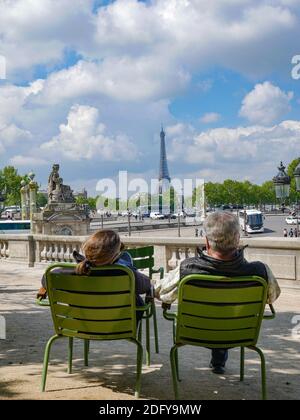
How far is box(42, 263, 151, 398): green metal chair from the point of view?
14.6 ft

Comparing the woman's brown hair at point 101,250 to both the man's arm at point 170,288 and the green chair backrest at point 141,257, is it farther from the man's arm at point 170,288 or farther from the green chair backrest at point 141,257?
the green chair backrest at point 141,257

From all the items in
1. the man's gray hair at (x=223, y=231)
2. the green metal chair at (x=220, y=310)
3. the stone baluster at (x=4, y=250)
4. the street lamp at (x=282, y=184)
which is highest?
the street lamp at (x=282, y=184)

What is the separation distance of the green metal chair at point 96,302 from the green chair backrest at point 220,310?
1.45 feet

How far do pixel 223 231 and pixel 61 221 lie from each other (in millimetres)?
47238

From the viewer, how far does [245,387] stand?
514 centimetres

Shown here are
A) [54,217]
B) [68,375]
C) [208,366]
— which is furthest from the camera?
[54,217]

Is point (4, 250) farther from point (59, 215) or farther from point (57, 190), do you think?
point (57, 190)

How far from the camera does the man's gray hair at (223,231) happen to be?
453 centimetres

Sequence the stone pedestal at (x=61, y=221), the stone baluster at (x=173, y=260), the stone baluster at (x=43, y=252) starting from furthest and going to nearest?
1. the stone pedestal at (x=61, y=221)
2. the stone baluster at (x=43, y=252)
3. the stone baluster at (x=173, y=260)

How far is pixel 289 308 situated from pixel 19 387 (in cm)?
584

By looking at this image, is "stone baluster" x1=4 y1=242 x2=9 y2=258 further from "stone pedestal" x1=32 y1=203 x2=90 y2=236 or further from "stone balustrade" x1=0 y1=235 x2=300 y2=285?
"stone pedestal" x1=32 y1=203 x2=90 y2=236

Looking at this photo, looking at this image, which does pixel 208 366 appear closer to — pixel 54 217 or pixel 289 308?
pixel 289 308

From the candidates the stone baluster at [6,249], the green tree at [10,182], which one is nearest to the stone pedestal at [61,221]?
the stone baluster at [6,249]
